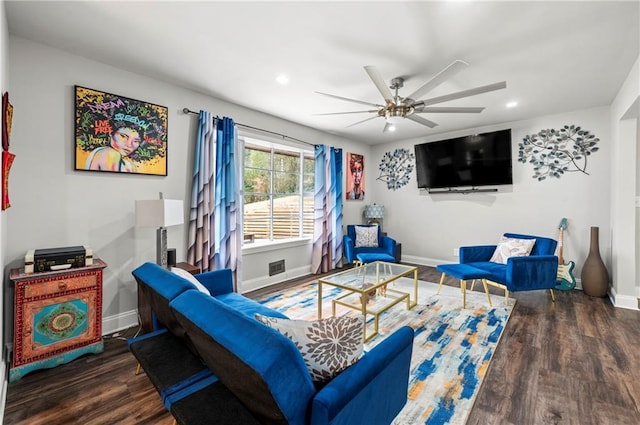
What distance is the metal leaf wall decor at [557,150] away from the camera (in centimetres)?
403

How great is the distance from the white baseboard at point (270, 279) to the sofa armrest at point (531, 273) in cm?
294

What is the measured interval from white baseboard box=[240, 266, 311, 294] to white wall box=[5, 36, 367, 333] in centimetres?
108

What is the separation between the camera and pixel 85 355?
2281mm

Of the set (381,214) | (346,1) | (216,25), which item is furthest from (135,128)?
(381,214)

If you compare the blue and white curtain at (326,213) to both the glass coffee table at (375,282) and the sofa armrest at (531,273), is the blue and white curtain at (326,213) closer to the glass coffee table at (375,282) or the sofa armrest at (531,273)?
the glass coffee table at (375,282)

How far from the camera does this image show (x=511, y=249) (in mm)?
3832

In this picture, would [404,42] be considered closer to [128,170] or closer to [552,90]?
[552,90]

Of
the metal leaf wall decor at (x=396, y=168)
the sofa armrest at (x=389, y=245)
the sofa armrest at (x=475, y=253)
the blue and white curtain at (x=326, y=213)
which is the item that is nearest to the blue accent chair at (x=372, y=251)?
the sofa armrest at (x=389, y=245)

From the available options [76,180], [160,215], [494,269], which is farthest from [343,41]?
[494,269]

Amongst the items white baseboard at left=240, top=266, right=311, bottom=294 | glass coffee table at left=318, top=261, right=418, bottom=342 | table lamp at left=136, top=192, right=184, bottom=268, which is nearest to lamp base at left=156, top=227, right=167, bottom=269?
table lamp at left=136, top=192, right=184, bottom=268

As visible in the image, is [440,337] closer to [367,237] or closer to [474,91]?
[474,91]

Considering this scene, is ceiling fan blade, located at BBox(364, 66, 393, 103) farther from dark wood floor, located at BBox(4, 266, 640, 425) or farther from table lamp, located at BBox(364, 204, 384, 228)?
table lamp, located at BBox(364, 204, 384, 228)

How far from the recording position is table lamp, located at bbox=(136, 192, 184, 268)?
245 cm

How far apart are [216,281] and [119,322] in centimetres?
112
